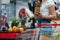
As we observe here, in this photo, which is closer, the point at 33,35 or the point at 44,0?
the point at 33,35

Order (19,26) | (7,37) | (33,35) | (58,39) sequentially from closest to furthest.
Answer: (58,39) < (33,35) < (7,37) < (19,26)

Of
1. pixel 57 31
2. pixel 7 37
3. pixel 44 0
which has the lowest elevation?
pixel 7 37

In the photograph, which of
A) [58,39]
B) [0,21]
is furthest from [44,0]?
[0,21]

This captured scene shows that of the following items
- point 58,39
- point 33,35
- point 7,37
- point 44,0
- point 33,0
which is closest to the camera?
point 58,39

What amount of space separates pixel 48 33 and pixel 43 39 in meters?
0.10

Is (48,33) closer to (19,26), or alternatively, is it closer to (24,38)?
(24,38)

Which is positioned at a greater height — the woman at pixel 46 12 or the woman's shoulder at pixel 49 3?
the woman's shoulder at pixel 49 3

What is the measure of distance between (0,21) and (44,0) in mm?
1114

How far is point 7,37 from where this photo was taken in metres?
2.39

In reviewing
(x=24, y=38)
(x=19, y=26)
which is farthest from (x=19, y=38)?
(x=19, y=26)

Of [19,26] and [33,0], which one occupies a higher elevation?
[33,0]

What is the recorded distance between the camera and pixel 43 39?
1826 millimetres

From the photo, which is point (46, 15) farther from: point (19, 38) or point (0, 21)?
point (0, 21)

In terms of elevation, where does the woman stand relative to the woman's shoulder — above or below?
below
